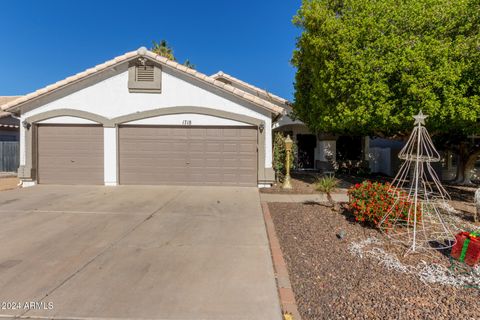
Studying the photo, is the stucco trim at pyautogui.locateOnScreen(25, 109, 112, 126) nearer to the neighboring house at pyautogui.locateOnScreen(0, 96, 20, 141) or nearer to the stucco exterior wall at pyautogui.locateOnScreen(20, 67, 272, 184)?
the stucco exterior wall at pyautogui.locateOnScreen(20, 67, 272, 184)

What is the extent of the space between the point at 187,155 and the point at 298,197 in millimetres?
4730

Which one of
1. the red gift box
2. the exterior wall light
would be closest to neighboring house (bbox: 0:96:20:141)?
the exterior wall light

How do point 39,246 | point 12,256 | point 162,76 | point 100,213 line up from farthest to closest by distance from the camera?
point 162,76
point 100,213
point 39,246
point 12,256

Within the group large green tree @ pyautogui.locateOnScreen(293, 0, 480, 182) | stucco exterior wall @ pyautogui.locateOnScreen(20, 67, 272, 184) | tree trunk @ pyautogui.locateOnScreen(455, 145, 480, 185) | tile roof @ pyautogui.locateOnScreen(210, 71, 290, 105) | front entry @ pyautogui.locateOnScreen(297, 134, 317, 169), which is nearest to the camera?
large green tree @ pyautogui.locateOnScreen(293, 0, 480, 182)

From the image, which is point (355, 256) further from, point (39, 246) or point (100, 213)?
point (100, 213)

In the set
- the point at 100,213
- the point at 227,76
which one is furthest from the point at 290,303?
the point at 227,76

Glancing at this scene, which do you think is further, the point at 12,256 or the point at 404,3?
the point at 404,3

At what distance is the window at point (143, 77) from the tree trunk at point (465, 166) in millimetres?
13705

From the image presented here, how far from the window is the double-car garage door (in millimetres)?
1627

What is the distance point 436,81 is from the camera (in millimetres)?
7406

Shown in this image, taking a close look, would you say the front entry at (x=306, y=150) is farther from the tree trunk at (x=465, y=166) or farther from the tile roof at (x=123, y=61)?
the tree trunk at (x=465, y=166)

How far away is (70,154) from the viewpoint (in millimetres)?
10938

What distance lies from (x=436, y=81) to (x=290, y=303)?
7537 mm

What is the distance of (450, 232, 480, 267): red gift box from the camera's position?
3914 millimetres
